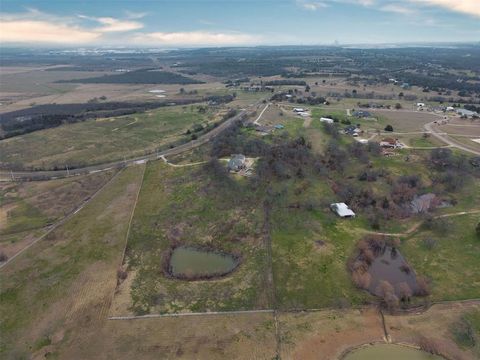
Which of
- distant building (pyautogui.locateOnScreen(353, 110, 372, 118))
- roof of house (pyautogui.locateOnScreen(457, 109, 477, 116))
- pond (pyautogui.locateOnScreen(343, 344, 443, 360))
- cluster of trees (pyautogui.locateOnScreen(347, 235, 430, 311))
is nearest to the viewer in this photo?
pond (pyautogui.locateOnScreen(343, 344, 443, 360))

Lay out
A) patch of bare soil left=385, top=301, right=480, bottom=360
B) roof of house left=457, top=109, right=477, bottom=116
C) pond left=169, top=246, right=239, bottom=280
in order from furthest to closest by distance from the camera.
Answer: roof of house left=457, top=109, right=477, bottom=116 < pond left=169, top=246, right=239, bottom=280 < patch of bare soil left=385, top=301, right=480, bottom=360

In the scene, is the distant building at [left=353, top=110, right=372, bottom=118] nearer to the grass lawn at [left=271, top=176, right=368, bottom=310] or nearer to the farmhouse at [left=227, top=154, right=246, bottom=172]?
the farmhouse at [left=227, top=154, right=246, bottom=172]

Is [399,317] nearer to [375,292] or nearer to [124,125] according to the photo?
[375,292]

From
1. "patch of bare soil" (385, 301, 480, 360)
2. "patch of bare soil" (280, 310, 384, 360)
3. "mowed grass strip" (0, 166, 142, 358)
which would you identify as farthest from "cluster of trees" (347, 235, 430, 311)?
"mowed grass strip" (0, 166, 142, 358)

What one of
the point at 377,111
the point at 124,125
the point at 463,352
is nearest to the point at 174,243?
the point at 463,352

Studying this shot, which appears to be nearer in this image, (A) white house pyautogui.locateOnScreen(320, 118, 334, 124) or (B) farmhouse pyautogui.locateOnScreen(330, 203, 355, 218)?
(B) farmhouse pyautogui.locateOnScreen(330, 203, 355, 218)

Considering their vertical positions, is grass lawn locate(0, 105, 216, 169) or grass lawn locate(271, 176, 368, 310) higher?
grass lawn locate(0, 105, 216, 169)
